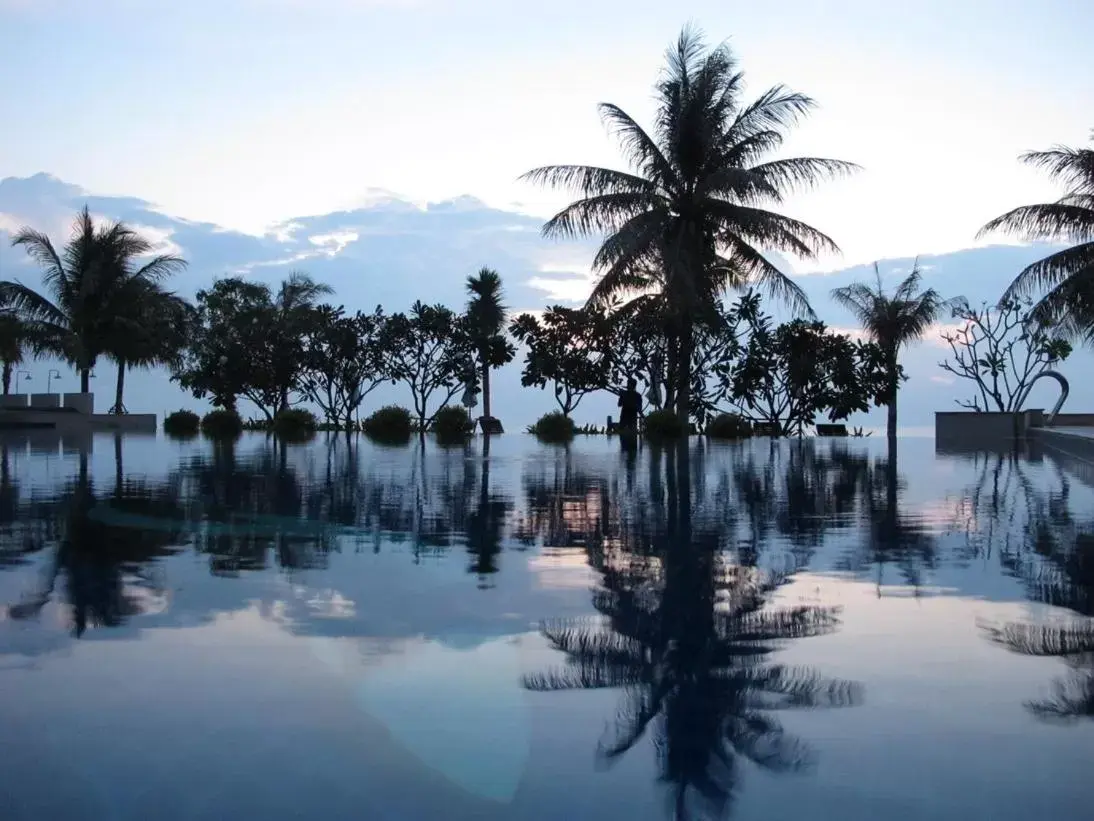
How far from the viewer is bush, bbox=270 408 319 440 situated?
37375 mm

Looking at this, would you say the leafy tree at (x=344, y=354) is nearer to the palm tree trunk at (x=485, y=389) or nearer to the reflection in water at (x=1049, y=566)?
the palm tree trunk at (x=485, y=389)

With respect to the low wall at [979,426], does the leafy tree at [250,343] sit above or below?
above

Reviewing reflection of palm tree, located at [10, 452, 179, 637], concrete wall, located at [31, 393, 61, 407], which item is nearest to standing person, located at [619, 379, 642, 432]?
concrete wall, located at [31, 393, 61, 407]

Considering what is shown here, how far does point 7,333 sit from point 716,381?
2226 centimetres

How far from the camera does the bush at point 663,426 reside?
31953 millimetres

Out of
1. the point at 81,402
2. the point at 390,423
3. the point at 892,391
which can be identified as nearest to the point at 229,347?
the point at 81,402

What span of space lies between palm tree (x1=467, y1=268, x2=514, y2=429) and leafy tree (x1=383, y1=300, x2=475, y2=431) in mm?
459

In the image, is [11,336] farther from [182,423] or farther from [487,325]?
Answer: [487,325]

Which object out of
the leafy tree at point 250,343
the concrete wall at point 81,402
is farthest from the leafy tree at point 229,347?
the concrete wall at point 81,402

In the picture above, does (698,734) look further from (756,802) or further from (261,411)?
(261,411)

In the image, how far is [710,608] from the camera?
5.72 meters

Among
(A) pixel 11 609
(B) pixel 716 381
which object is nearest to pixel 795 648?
(A) pixel 11 609

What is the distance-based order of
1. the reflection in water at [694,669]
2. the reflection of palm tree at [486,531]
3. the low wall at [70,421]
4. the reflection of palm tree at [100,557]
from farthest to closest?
the low wall at [70,421] → the reflection of palm tree at [486,531] → the reflection of palm tree at [100,557] → the reflection in water at [694,669]

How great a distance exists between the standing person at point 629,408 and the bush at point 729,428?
229 centimetres
